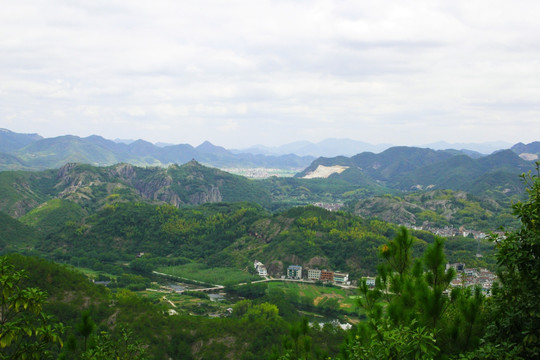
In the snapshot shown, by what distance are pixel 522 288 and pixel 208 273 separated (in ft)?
227

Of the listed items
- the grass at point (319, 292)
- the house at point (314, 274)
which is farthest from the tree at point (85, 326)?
the house at point (314, 274)

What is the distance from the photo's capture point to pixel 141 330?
38.3 m

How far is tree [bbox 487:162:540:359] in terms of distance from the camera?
722 centimetres

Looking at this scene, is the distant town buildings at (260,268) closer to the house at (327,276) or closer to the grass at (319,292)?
the grass at (319,292)

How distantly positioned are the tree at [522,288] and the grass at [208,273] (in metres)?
61.1

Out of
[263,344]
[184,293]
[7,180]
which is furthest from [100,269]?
[7,180]

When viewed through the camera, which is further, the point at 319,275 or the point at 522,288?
the point at 319,275

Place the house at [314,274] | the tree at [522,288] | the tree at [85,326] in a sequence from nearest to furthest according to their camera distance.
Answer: the tree at [522,288], the tree at [85,326], the house at [314,274]

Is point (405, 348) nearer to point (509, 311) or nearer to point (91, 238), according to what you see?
point (509, 311)

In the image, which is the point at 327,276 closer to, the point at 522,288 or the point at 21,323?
the point at 522,288

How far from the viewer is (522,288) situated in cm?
771

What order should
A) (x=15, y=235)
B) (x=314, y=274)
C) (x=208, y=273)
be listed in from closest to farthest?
1. (x=314, y=274)
2. (x=208, y=273)
3. (x=15, y=235)

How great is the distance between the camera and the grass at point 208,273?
68.6m

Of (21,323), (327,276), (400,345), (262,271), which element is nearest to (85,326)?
(21,323)
